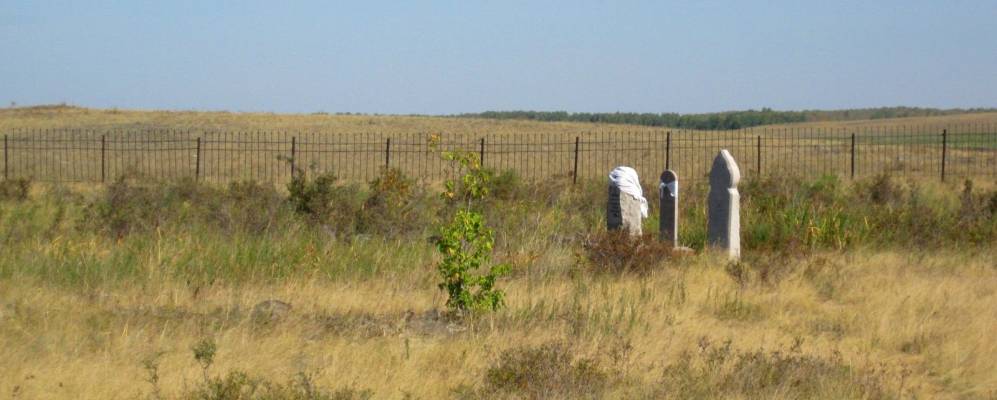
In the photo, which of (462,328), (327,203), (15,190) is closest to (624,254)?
(462,328)

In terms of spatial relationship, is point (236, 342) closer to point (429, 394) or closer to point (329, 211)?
point (429, 394)

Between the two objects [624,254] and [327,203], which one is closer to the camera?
[624,254]

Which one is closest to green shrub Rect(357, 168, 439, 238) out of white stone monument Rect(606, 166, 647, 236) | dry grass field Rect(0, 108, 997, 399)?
dry grass field Rect(0, 108, 997, 399)

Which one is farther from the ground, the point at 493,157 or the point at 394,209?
the point at 493,157

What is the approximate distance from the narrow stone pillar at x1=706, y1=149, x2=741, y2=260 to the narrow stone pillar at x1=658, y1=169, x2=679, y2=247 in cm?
43

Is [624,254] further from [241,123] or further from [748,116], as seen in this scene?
[748,116]

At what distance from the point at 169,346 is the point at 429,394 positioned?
6.22 feet

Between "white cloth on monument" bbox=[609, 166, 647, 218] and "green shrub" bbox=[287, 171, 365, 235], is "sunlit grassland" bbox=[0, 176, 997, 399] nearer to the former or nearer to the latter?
"green shrub" bbox=[287, 171, 365, 235]

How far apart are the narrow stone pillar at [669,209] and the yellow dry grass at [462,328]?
183cm

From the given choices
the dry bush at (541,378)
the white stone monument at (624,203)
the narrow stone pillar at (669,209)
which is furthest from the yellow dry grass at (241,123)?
the dry bush at (541,378)

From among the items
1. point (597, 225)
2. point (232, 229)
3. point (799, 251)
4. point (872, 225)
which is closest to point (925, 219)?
point (872, 225)

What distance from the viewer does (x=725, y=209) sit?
11.9 metres

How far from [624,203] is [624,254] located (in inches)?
73.4

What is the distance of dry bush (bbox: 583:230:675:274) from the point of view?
10.3 meters
